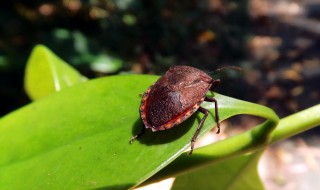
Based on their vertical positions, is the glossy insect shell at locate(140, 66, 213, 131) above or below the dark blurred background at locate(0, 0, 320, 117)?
above

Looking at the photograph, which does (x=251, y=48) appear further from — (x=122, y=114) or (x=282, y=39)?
(x=122, y=114)

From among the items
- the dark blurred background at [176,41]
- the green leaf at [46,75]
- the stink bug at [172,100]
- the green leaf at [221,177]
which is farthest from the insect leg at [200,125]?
the dark blurred background at [176,41]

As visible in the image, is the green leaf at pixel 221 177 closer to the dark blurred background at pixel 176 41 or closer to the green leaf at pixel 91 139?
the green leaf at pixel 91 139

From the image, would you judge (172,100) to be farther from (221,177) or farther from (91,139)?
(221,177)

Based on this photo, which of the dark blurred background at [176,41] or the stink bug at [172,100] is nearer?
the stink bug at [172,100]

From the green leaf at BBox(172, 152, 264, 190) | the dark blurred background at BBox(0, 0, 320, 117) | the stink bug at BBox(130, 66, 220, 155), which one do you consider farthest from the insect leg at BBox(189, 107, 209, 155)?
the dark blurred background at BBox(0, 0, 320, 117)

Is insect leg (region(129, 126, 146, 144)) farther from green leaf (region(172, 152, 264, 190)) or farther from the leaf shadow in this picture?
green leaf (region(172, 152, 264, 190))
